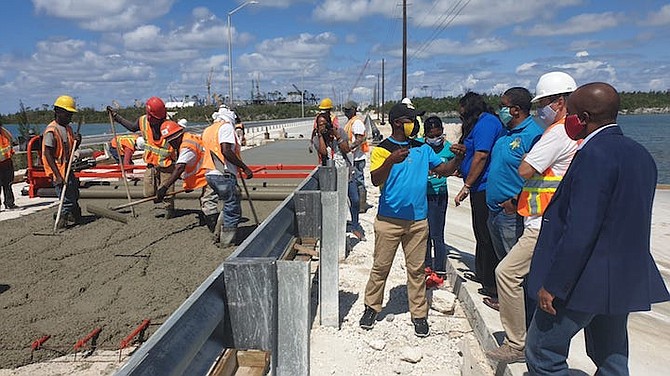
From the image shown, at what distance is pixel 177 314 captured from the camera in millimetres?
1722

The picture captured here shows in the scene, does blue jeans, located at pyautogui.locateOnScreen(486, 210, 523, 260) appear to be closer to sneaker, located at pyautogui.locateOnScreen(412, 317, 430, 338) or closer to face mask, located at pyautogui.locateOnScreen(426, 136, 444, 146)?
sneaker, located at pyautogui.locateOnScreen(412, 317, 430, 338)

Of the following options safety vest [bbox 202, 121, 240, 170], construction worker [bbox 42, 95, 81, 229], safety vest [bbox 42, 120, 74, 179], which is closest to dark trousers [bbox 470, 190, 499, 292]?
safety vest [bbox 202, 121, 240, 170]

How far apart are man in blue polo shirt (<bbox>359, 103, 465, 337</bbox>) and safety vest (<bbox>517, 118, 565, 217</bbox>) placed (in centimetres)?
100

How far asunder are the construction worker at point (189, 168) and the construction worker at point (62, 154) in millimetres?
1478

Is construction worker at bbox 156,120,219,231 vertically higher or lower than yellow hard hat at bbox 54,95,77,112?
lower

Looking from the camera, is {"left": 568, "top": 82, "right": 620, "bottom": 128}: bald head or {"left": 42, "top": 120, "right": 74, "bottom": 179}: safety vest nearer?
{"left": 568, "top": 82, "right": 620, "bottom": 128}: bald head

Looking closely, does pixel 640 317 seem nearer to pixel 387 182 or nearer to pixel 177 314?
pixel 387 182

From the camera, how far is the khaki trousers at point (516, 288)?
3.60 m

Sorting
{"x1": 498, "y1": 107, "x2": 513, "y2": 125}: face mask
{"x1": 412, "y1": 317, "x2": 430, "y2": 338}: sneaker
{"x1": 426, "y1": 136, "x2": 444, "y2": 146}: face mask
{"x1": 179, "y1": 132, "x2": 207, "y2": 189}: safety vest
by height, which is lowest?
{"x1": 412, "y1": 317, "x2": 430, "y2": 338}: sneaker

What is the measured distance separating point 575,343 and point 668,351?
68 centimetres

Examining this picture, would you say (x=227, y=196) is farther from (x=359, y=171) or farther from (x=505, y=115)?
(x=505, y=115)

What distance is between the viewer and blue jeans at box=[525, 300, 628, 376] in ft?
8.90

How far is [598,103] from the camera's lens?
104 inches

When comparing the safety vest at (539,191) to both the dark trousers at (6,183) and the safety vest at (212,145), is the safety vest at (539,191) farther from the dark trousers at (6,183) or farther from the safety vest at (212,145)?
the dark trousers at (6,183)
